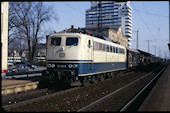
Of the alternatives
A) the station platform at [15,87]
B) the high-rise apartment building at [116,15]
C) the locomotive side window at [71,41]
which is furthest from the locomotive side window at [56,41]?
the high-rise apartment building at [116,15]

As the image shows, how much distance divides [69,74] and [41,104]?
3.50 metres

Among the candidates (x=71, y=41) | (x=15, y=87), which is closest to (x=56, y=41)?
(x=71, y=41)

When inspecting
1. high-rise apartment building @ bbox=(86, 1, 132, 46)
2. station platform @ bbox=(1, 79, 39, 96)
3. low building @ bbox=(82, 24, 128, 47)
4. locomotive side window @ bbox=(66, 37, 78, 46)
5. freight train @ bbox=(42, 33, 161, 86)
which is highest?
high-rise apartment building @ bbox=(86, 1, 132, 46)

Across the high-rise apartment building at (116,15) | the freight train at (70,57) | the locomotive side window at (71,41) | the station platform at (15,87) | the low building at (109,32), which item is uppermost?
the high-rise apartment building at (116,15)

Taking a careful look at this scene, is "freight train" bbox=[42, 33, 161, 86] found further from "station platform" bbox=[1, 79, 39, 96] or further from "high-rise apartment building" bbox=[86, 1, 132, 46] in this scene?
"high-rise apartment building" bbox=[86, 1, 132, 46]

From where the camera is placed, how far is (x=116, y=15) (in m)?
176

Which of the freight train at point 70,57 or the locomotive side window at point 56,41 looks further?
the locomotive side window at point 56,41

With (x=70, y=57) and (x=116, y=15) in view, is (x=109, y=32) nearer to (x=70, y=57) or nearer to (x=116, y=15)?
(x=70, y=57)

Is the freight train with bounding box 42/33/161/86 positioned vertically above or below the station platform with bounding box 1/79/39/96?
above

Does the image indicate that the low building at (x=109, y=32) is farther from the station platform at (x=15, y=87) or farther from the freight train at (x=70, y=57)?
the station platform at (x=15, y=87)

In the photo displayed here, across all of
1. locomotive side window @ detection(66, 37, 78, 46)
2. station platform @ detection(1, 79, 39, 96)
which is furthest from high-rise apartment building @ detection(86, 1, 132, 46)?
station platform @ detection(1, 79, 39, 96)

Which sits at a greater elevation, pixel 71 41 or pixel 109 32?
pixel 109 32

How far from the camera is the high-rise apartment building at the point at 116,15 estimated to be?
544ft

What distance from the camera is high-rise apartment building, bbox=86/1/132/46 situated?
166 meters
